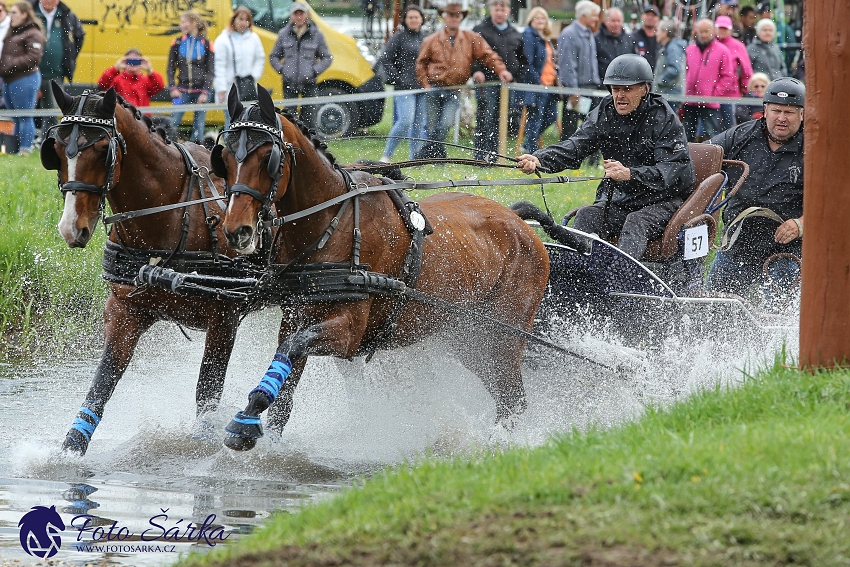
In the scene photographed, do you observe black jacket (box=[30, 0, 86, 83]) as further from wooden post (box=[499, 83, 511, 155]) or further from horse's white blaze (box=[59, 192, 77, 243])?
horse's white blaze (box=[59, 192, 77, 243])

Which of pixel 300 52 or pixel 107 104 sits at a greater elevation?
pixel 300 52

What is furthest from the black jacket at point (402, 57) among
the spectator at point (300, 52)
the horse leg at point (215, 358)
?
the horse leg at point (215, 358)

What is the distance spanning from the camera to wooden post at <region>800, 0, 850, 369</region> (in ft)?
17.5

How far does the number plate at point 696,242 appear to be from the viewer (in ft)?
24.1

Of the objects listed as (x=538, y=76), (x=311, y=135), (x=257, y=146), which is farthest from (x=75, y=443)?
(x=538, y=76)

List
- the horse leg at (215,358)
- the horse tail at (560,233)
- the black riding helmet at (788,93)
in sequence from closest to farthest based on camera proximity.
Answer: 1. the horse leg at (215,358)
2. the horse tail at (560,233)
3. the black riding helmet at (788,93)

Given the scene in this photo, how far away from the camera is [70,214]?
5.51 m

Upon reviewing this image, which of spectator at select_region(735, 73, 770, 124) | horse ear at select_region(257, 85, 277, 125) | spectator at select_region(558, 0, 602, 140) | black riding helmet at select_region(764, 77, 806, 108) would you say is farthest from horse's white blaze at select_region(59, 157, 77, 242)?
spectator at select_region(735, 73, 770, 124)

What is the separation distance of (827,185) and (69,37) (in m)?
10.8

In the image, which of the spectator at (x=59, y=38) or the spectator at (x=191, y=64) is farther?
the spectator at (x=59, y=38)

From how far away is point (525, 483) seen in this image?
4098 mm

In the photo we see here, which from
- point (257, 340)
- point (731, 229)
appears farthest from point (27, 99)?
point (731, 229)

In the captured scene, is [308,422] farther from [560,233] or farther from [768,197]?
[768,197]

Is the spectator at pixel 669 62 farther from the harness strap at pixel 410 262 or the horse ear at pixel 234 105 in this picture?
the horse ear at pixel 234 105
